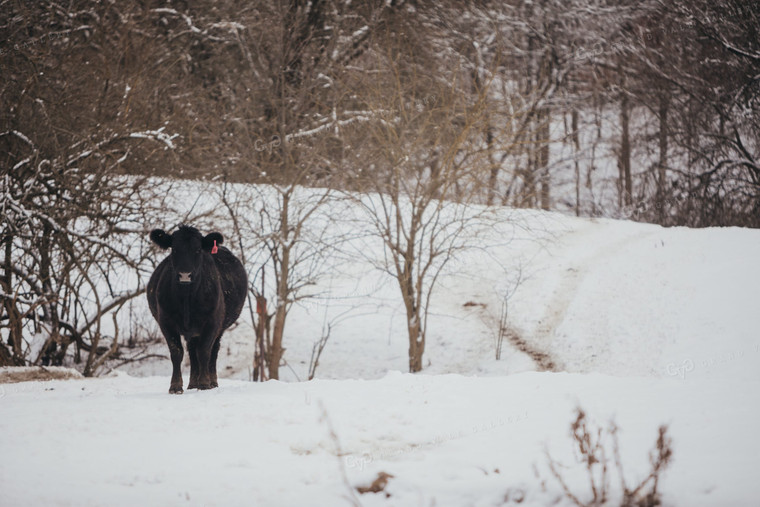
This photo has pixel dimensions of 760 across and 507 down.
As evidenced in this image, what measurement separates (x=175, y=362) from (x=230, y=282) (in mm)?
1483

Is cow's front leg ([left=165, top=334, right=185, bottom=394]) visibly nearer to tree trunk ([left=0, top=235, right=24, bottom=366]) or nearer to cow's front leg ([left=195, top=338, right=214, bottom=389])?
cow's front leg ([left=195, top=338, right=214, bottom=389])

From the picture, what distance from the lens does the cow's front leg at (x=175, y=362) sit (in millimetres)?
7258

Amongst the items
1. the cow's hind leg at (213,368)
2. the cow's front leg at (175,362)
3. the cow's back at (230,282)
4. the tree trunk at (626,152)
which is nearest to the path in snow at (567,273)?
the tree trunk at (626,152)

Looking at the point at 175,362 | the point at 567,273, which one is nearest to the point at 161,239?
the point at 175,362

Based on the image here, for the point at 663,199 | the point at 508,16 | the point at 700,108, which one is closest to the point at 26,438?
the point at 663,199

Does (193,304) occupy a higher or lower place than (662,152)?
lower

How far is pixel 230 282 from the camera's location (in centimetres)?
861

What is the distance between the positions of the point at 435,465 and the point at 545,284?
1546cm

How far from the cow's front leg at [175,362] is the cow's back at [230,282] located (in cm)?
97

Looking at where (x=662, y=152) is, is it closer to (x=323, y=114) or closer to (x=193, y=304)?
(x=323, y=114)

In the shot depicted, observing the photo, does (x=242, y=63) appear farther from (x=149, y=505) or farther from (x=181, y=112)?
(x=149, y=505)

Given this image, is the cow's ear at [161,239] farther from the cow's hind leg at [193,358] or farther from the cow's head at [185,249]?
the cow's hind leg at [193,358]

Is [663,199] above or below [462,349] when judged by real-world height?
above

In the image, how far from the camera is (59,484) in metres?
4.66
